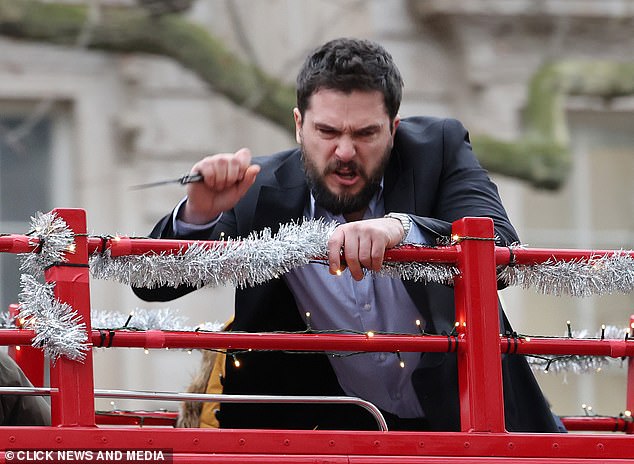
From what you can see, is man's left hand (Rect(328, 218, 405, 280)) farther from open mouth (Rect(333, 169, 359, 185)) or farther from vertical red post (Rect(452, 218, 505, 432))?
open mouth (Rect(333, 169, 359, 185))

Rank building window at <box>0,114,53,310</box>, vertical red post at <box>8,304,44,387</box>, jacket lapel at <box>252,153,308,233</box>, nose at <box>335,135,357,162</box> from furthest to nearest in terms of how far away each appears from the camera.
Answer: building window at <box>0,114,53,310</box>
vertical red post at <box>8,304,44,387</box>
jacket lapel at <box>252,153,308,233</box>
nose at <box>335,135,357,162</box>

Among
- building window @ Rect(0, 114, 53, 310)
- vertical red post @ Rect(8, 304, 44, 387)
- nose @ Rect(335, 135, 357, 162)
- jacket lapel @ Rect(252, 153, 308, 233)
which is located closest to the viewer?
nose @ Rect(335, 135, 357, 162)

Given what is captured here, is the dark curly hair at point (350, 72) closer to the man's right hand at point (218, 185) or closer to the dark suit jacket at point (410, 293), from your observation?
the dark suit jacket at point (410, 293)

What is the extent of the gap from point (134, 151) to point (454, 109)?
7.36 ft

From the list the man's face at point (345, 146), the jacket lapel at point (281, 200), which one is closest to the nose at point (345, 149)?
the man's face at point (345, 146)

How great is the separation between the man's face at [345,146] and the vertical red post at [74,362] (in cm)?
96

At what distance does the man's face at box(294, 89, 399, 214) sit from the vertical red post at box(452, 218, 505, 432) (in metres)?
0.64

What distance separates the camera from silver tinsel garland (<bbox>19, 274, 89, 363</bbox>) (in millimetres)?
3484

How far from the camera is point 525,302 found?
10.9 meters

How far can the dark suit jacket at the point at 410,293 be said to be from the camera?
171 inches

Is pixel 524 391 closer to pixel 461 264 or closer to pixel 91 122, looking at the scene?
pixel 461 264

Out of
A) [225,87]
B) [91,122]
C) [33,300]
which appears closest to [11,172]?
[91,122]

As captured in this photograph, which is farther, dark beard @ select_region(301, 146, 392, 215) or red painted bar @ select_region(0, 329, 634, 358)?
dark beard @ select_region(301, 146, 392, 215)

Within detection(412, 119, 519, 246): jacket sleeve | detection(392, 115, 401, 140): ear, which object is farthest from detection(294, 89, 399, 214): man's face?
detection(412, 119, 519, 246): jacket sleeve
